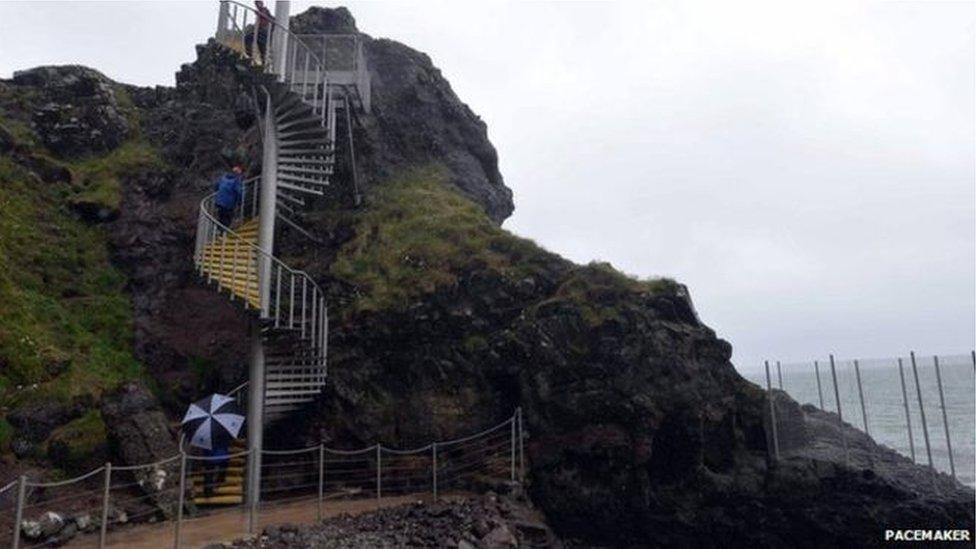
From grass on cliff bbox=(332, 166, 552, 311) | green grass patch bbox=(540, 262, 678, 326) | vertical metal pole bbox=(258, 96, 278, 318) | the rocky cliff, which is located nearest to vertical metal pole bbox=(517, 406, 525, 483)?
the rocky cliff

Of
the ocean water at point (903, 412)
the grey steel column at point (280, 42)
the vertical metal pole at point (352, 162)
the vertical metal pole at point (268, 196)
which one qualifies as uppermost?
the grey steel column at point (280, 42)

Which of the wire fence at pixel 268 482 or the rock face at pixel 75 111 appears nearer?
the wire fence at pixel 268 482

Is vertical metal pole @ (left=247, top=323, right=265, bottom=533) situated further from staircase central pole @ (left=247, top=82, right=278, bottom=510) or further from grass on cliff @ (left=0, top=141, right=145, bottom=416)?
grass on cliff @ (left=0, top=141, right=145, bottom=416)

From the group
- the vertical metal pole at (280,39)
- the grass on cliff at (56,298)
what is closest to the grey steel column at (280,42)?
the vertical metal pole at (280,39)

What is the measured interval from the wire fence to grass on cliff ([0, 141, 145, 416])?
272 centimetres

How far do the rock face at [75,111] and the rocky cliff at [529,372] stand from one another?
2.32 meters

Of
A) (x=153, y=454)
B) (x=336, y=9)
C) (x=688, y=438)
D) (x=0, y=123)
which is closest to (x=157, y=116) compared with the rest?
(x=0, y=123)

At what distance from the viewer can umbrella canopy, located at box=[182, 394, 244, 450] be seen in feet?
42.4

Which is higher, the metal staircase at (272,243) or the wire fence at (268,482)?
the metal staircase at (272,243)

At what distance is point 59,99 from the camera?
2459 centimetres

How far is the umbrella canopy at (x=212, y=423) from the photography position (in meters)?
12.9

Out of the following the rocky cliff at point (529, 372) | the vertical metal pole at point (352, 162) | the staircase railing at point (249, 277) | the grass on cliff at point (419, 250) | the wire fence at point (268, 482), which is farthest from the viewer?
the vertical metal pole at point (352, 162)

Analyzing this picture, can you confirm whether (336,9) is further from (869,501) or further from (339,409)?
(869,501)

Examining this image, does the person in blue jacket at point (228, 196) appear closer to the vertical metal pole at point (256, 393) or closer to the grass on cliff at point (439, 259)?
the grass on cliff at point (439, 259)
